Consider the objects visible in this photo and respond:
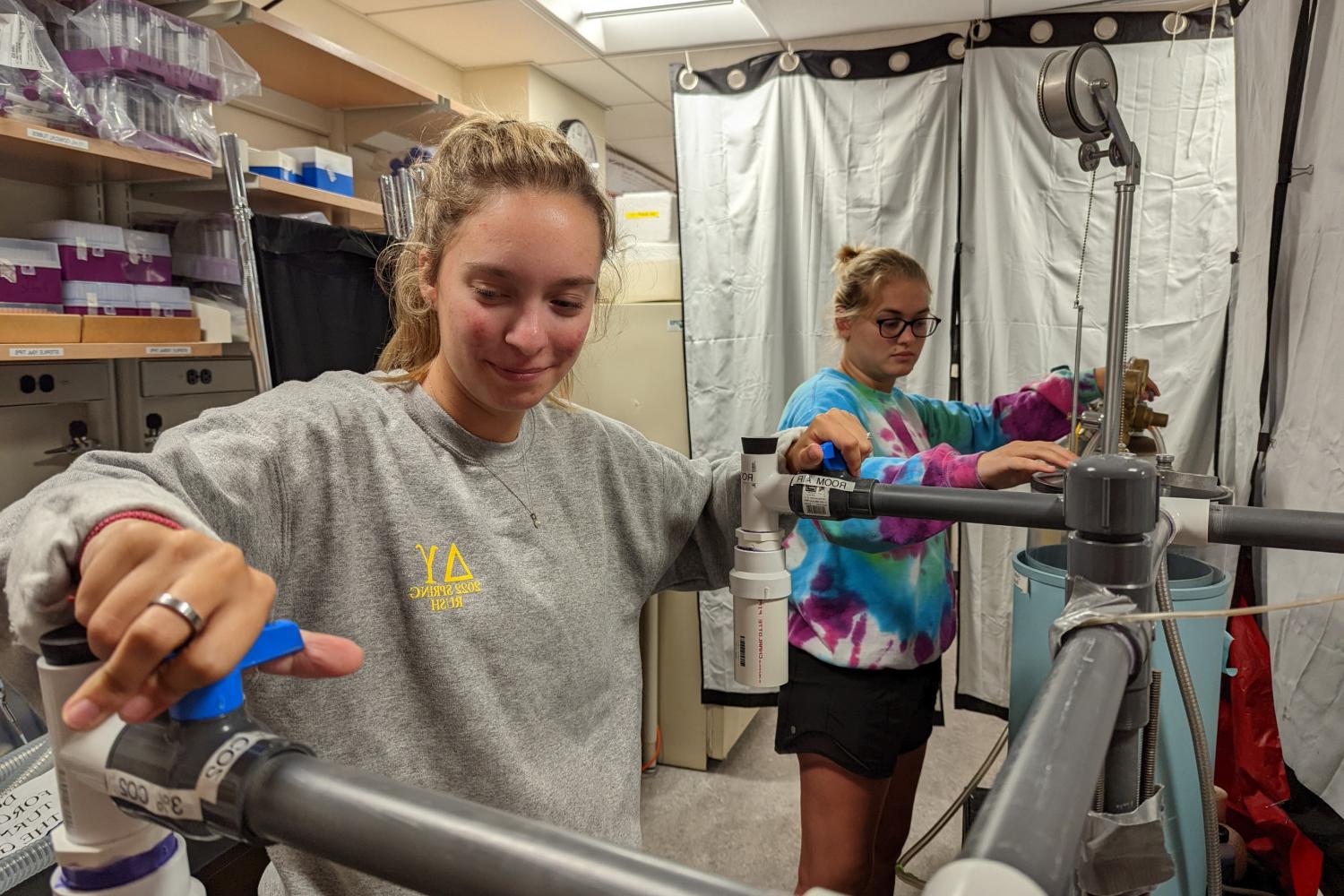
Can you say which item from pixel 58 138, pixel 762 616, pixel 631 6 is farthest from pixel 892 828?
pixel 631 6

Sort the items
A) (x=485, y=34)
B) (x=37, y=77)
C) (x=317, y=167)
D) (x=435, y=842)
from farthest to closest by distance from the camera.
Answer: (x=485, y=34)
(x=317, y=167)
(x=37, y=77)
(x=435, y=842)

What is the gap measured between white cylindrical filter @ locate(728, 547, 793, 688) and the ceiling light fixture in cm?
224

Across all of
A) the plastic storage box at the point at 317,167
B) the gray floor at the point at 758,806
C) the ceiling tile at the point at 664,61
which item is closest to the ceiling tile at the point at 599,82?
the ceiling tile at the point at 664,61

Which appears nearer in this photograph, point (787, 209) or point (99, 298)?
point (99, 298)

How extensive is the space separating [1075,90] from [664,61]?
226 cm

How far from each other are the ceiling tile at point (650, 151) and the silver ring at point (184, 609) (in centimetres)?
437

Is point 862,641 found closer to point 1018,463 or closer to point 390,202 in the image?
point 1018,463

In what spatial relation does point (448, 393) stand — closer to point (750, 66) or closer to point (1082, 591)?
point (1082, 591)

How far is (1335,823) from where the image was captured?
1258 millimetres

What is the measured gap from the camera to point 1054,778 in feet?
1.12

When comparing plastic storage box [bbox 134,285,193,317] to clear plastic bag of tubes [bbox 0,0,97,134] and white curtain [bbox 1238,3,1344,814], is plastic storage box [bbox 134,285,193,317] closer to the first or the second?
clear plastic bag of tubes [bbox 0,0,97,134]

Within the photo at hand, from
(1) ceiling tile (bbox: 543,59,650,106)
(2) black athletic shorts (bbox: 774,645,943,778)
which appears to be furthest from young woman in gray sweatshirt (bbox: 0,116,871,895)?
(1) ceiling tile (bbox: 543,59,650,106)

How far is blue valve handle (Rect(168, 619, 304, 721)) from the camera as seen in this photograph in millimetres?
401

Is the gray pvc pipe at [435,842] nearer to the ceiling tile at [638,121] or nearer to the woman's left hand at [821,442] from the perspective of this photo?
the woman's left hand at [821,442]
